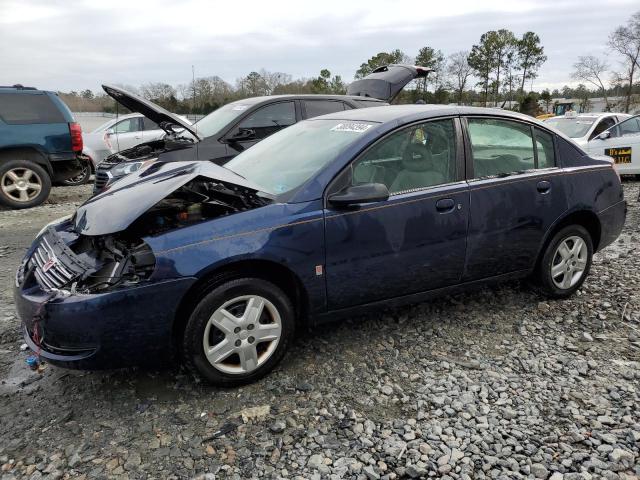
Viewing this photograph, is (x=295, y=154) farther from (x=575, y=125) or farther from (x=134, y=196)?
(x=575, y=125)

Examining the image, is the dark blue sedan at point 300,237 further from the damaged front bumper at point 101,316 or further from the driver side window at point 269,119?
the driver side window at point 269,119

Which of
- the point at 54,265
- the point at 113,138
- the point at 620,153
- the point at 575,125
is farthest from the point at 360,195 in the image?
the point at 113,138

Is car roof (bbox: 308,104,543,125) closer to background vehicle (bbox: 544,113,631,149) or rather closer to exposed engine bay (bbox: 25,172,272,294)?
exposed engine bay (bbox: 25,172,272,294)

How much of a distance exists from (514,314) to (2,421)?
3461 mm

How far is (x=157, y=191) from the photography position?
2.96 metres

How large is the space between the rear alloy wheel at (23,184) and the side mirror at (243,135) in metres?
3.97

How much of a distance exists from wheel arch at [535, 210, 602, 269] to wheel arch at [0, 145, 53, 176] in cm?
793

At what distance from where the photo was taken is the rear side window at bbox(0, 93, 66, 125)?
8117 mm

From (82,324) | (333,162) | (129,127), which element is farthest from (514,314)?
(129,127)

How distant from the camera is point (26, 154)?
8.27 m

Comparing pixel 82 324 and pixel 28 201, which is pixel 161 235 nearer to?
pixel 82 324

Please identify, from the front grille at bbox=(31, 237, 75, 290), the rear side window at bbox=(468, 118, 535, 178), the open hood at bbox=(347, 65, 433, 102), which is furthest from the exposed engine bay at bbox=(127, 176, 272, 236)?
the open hood at bbox=(347, 65, 433, 102)

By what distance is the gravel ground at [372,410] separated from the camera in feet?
7.64

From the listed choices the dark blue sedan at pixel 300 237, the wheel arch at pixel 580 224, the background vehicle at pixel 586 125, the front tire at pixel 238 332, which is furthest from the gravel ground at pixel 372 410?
the background vehicle at pixel 586 125
